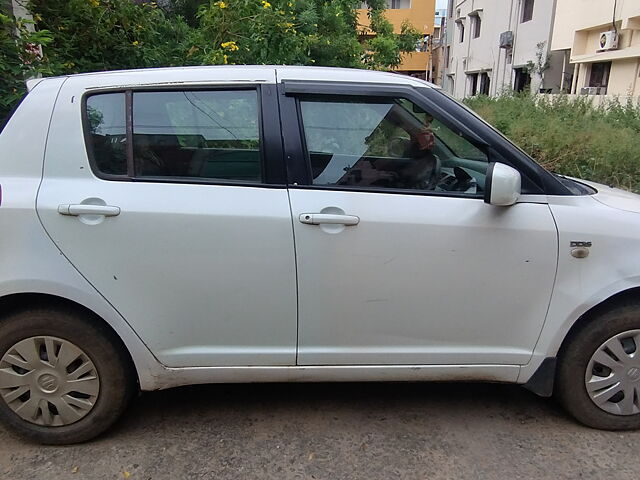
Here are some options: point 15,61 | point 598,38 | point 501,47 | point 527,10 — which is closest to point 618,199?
point 15,61

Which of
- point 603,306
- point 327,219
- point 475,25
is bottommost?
point 603,306

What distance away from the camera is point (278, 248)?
245 cm

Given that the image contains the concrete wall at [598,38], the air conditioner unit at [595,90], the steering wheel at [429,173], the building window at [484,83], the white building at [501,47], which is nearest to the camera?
the steering wheel at [429,173]

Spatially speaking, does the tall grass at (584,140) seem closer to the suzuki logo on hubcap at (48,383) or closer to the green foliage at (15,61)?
the green foliage at (15,61)

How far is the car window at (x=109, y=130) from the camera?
250 cm

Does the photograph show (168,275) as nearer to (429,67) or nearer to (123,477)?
(123,477)

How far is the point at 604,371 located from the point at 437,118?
5.08 ft

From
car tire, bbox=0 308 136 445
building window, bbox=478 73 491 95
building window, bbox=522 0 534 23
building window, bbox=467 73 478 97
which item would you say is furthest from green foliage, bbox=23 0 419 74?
building window, bbox=467 73 478 97

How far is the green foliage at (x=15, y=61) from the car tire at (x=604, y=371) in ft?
14.4

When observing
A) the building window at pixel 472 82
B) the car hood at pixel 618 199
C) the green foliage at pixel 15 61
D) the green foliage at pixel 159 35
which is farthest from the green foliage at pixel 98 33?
the building window at pixel 472 82

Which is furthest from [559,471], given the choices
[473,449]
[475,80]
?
[475,80]

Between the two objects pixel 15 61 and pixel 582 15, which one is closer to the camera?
pixel 15 61

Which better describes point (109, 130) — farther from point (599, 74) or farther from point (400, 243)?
point (599, 74)

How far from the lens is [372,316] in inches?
101
